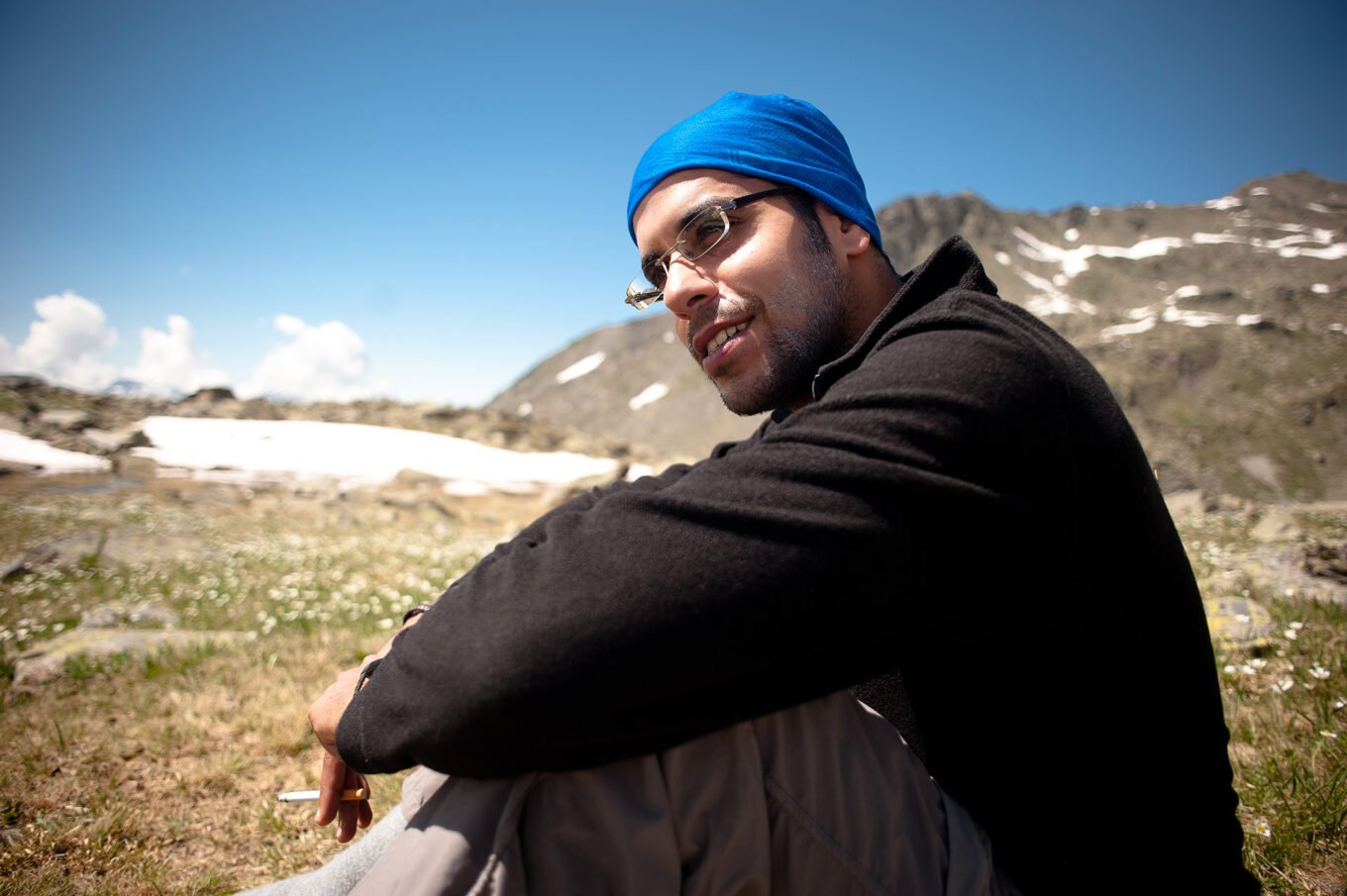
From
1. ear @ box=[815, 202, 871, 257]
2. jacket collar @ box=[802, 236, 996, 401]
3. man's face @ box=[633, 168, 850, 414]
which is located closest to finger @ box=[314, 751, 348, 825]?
man's face @ box=[633, 168, 850, 414]

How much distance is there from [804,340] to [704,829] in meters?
1.31

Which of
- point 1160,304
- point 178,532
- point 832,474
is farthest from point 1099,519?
point 1160,304

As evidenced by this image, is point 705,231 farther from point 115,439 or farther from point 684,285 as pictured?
point 115,439

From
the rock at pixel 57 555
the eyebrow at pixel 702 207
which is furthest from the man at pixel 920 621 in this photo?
the rock at pixel 57 555

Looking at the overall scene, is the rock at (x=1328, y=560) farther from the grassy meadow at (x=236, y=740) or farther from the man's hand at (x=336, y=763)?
the man's hand at (x=336, y=763)

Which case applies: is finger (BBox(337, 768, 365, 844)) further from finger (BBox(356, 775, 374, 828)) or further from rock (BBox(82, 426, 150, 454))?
rock (BBox(82, 426, 150, 454))

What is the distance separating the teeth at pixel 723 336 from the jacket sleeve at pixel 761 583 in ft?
2.85

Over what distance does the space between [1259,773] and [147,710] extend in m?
5.76

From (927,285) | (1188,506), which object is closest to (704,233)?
(927,285)

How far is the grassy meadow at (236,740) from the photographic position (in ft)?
7.80

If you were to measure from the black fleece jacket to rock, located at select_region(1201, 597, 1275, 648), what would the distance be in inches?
126

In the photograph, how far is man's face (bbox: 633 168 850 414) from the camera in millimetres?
1912

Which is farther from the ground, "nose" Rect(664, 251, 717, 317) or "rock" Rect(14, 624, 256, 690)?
"nose" Rect(664, 251, 717, 317)

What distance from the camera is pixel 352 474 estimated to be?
26.5 metres
